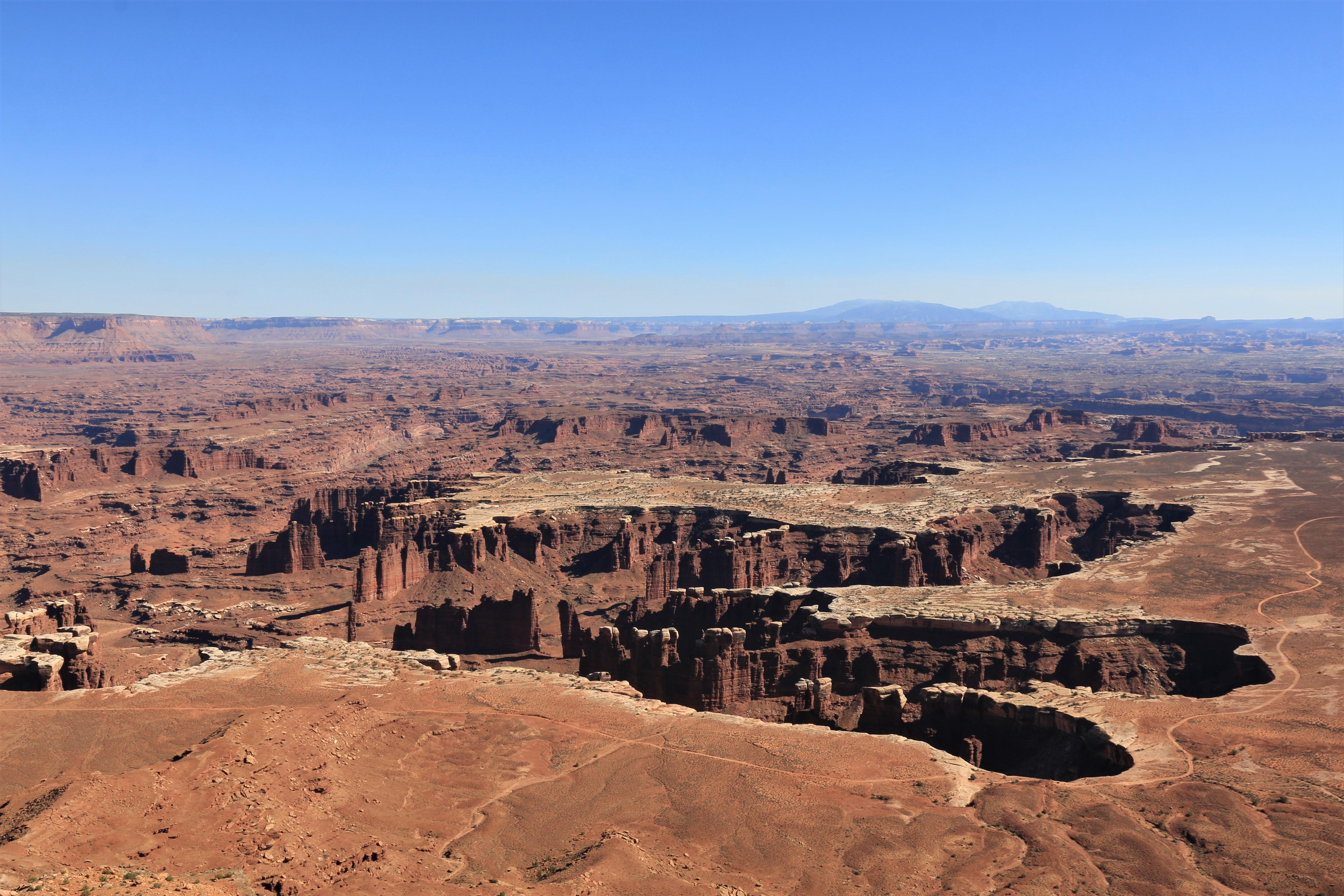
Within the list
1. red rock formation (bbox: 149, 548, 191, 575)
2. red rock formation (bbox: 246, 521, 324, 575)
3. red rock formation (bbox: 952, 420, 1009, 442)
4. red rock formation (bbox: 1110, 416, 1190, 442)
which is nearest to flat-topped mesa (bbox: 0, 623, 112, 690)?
red rock formation (bbox: 246, 521, 324, 575)

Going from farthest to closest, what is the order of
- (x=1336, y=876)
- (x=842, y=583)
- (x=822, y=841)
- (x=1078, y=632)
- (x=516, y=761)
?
(x=842, y=583) → (x=1078, y=632) → (x=516, y=761) → (x=822, y=841) → (x=1336, y=876)

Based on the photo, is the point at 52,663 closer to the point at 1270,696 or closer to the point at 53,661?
the point at 53,661

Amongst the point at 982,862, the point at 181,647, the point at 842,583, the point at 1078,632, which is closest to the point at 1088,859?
the point at 982,862

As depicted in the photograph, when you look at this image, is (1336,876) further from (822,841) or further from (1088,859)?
(822,841)

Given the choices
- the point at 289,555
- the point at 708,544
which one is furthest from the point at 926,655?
the point at 289,555

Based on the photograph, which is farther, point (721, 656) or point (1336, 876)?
point (721, 656)

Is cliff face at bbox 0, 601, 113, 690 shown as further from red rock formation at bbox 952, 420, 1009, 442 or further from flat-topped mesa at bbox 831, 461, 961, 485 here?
red rock formation at bbox 952, 420, 1009, 442
